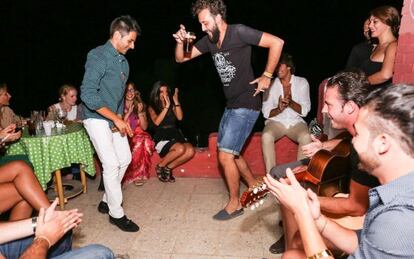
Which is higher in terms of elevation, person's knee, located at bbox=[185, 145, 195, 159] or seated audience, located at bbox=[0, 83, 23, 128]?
seated audience, located at bbox=[0, 83, 23, 128]

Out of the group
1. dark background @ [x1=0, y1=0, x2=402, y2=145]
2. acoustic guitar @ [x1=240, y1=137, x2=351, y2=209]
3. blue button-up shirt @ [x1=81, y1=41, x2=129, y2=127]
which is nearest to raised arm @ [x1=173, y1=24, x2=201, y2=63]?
blue button-up shirt @ [x1=81, y1=41, x2=129, y2=127]

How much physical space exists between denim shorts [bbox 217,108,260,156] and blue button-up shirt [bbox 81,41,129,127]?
109 centimetres

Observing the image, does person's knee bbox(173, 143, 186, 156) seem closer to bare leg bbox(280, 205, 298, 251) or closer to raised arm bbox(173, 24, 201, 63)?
raised arm bbox(173, 24, 201, 63)

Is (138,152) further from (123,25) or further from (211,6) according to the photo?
(211,6)

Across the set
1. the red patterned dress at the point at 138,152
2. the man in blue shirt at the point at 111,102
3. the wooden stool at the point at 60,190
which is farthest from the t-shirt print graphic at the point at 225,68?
the wooden stool at the point at 60,190

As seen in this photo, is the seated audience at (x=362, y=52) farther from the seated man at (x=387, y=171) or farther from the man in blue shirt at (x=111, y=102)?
the seated man at (x=387, y=171)

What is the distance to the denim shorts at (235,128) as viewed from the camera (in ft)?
11.8

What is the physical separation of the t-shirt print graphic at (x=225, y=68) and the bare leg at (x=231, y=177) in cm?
75

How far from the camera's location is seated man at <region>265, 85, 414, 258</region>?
123 cm

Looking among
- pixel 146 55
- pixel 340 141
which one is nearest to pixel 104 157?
pixel 340 141

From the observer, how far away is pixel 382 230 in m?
1.26

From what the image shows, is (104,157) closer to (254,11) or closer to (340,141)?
(340,141)

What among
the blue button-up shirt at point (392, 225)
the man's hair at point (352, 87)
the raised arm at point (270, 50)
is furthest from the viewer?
the raised arm at point (270, 50)

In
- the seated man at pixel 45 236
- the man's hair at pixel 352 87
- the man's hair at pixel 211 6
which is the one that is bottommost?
the seated man at pixel 45 236
